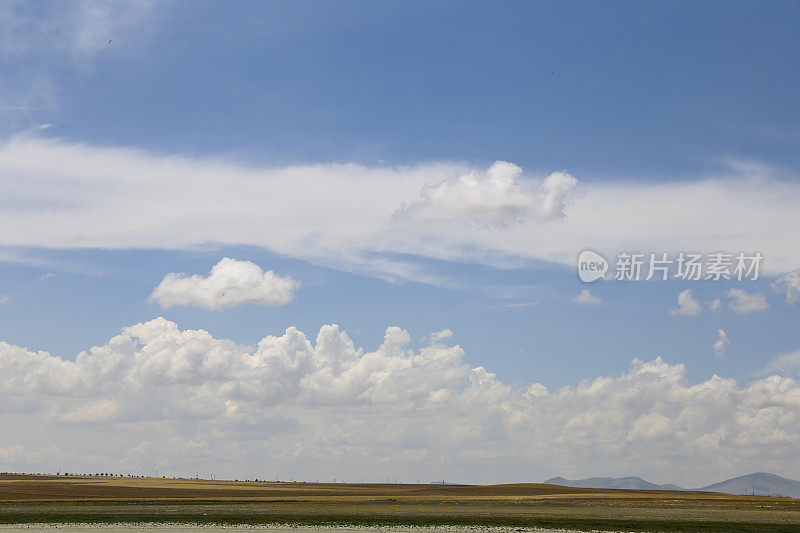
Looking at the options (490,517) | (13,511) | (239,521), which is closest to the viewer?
(239,521)

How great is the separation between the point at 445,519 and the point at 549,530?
19425 mm

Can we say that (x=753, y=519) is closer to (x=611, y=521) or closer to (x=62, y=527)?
(x=611, y=521)

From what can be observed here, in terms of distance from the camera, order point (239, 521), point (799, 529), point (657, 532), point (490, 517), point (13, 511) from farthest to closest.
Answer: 1. point (13, 511)
2. point (490, 517)
3. point (239, 521)
4. point (799, 529)
5. point (657, 532)

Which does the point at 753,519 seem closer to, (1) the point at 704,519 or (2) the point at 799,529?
(1) the point at 704,519

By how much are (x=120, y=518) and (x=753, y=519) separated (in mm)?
82797

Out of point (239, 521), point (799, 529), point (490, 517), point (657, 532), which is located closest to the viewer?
point (657, 532)

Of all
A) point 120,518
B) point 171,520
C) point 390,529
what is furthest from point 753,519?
point 120,518

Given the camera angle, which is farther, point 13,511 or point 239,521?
point 13,511

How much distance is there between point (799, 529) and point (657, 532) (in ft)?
62.6

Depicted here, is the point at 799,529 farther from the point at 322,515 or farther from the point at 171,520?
the point at 171,520

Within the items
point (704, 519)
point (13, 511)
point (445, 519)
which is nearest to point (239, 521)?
point (445, 519)

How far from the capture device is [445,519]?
98.9 m

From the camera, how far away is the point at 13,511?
4493 inches

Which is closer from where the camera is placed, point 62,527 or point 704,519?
point 62,527
